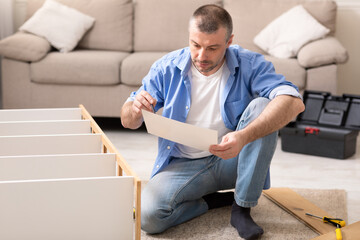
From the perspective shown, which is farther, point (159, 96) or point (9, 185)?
point (159, 96)

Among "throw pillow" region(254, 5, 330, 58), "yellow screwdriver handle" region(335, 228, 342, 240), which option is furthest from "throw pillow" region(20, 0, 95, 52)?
"yellow screwdriver handle" region(335, 228, 342, 240)

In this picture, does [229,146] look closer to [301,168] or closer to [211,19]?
[211,19]

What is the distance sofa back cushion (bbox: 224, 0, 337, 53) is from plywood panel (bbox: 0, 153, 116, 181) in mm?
2518

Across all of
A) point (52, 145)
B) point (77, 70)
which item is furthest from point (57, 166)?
point (77, 70)

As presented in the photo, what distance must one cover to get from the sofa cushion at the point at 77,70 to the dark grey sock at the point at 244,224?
71.9 inches

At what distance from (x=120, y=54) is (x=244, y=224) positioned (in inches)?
87.2

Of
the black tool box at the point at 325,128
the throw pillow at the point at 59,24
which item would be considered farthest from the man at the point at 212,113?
the throw pillow at the point at 59,24

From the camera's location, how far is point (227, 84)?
204cm

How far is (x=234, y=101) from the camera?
80.4 inches

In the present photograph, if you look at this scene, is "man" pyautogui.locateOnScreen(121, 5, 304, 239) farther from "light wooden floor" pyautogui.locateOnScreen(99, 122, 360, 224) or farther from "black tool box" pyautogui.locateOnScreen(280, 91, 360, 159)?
"black tool box" pyautogui.locateOnScreen(280, 91, 360, 159)

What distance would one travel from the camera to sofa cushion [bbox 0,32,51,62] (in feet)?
12.1

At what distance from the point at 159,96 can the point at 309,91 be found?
155 cm

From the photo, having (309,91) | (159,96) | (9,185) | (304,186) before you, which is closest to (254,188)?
(159,96)

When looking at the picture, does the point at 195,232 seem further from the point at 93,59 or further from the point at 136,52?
the point at 136,52
